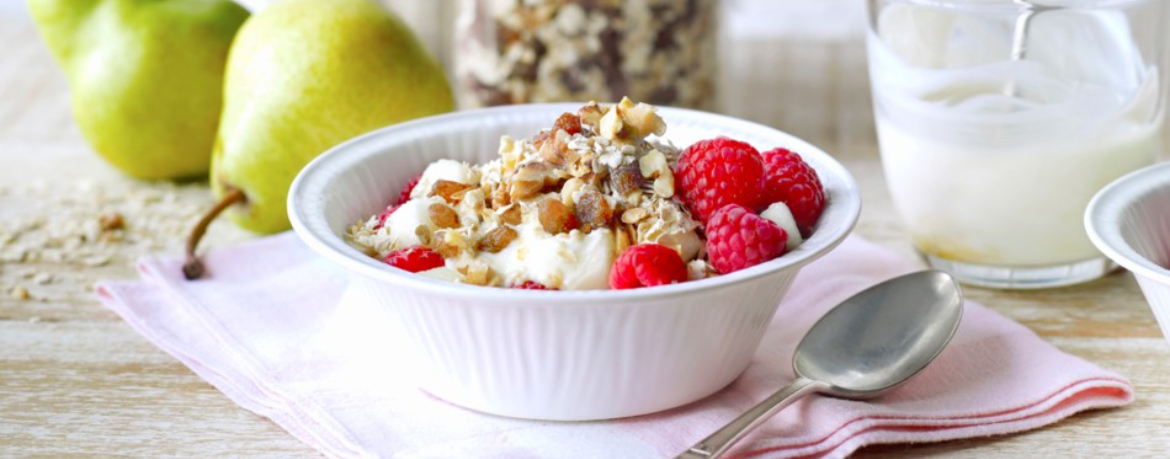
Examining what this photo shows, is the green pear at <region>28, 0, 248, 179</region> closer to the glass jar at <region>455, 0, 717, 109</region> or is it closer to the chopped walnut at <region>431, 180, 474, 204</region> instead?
the glass jar at <region>455, 0, 717, 109</region>

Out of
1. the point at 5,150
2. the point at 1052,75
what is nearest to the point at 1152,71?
the point at 1052,75

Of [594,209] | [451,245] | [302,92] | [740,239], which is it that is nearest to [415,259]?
[451,245]

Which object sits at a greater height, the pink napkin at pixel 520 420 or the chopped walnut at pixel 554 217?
the chopped walnut at pixel 554 217

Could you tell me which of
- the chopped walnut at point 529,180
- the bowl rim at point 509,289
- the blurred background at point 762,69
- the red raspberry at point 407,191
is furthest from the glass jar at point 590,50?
the chopped walnut at point 529,180

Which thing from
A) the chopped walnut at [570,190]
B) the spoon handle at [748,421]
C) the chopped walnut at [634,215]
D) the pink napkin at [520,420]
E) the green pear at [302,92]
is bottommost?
the pink napkin at [520,420]

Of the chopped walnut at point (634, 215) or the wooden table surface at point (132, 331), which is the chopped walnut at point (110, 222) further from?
the chopped walnut at point (634, 215)

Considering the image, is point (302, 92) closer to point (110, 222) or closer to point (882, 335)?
point (110, 222)

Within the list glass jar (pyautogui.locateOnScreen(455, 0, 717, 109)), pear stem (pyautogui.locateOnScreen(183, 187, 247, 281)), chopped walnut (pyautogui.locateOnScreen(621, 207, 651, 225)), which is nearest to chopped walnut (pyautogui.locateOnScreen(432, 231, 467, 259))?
chopped walnut (pyautogui.locateOnScreen(621, 207, 651, 225))
